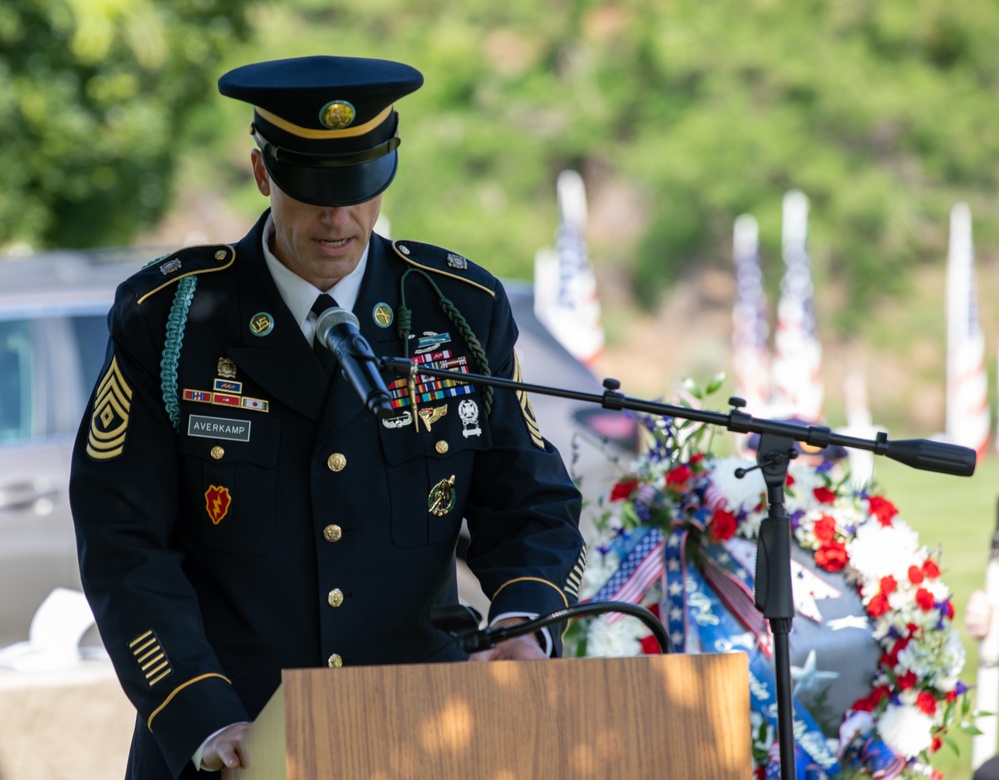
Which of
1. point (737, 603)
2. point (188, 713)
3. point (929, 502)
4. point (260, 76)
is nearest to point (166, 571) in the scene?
point (188, 713)

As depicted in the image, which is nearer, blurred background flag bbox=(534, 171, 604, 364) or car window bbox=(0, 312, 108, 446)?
car window bbox=(0, 312, 108, 446)

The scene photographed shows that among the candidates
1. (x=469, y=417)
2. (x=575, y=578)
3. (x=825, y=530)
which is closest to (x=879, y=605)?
(x=825, y=530)

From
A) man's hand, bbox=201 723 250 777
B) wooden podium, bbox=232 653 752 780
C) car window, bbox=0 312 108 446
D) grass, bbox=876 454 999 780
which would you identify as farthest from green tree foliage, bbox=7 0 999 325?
wooden podium, bbox=232 653 752 780

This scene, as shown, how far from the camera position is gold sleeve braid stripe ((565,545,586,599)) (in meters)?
2.61

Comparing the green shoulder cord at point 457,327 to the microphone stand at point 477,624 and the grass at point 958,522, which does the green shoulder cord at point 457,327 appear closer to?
the microphone stand at point 477,624

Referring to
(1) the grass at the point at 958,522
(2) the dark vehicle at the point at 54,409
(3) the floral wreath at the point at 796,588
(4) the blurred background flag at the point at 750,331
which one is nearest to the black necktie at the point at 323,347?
(3) the floral wreath at the point at 796,588

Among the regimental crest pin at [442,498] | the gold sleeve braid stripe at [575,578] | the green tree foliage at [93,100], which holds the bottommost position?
the gold sleeve braid stripe at [575,578]

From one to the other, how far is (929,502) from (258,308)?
11526 mm

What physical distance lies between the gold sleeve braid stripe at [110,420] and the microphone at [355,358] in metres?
0.41

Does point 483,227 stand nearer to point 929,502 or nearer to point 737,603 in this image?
point 929,502

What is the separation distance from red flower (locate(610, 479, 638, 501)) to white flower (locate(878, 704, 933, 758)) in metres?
0.87

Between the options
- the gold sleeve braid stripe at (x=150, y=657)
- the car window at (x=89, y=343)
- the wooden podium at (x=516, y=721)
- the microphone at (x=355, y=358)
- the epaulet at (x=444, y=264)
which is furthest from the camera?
the car window at (x=89, y=343)

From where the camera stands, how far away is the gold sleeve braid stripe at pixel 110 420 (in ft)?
8.15

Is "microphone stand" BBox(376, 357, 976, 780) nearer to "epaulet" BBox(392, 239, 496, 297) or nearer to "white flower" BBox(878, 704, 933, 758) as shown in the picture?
"epaulet" BBox(392, 239, 496, 297)
